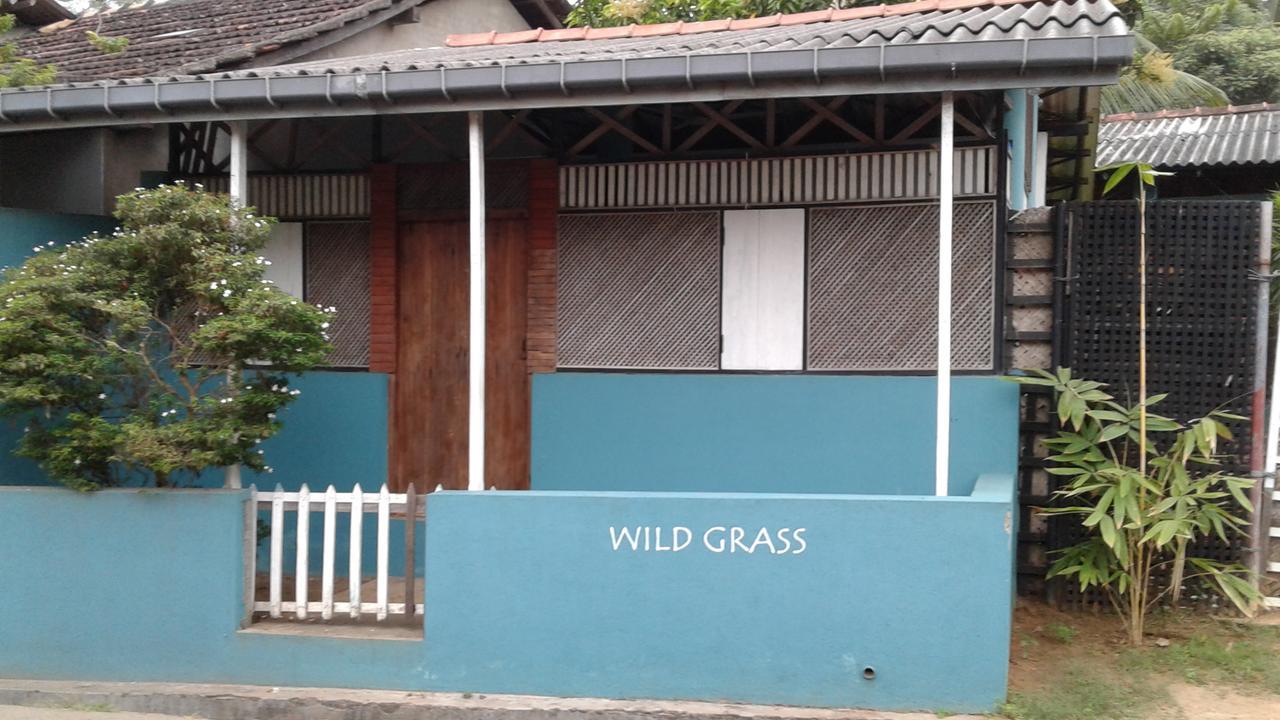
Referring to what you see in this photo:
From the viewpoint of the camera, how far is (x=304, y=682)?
6.02 metres

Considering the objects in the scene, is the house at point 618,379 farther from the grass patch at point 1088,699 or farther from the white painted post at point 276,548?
the grass patch at point 1088,699

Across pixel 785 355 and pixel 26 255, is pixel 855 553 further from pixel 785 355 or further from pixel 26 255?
pixel 26 255

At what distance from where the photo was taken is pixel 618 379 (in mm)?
7398

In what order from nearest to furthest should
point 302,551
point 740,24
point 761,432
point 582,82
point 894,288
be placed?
point 582,82 < point 302,551 < point 894,288 < point 761,432 < point 740,24

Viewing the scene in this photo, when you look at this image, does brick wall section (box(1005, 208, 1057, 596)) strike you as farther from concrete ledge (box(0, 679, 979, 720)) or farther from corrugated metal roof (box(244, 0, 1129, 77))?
concrete ledge (box(0, 679, 979, 720))

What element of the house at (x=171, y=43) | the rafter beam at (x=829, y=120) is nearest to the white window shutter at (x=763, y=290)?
the rafter beam at (x=829, y=120)

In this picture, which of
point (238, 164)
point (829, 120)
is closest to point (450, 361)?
point (238, 164)

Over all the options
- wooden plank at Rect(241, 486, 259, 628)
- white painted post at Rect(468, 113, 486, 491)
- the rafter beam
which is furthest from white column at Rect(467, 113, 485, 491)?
the rafter beam

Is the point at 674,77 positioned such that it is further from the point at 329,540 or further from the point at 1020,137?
the point at 1020,137

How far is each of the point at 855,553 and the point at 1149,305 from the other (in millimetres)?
2552

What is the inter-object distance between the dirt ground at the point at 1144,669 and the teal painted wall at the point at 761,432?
3.33ft

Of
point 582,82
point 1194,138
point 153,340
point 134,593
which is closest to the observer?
point 582,82

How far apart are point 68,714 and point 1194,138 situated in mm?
12827

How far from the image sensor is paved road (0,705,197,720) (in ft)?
19.2
